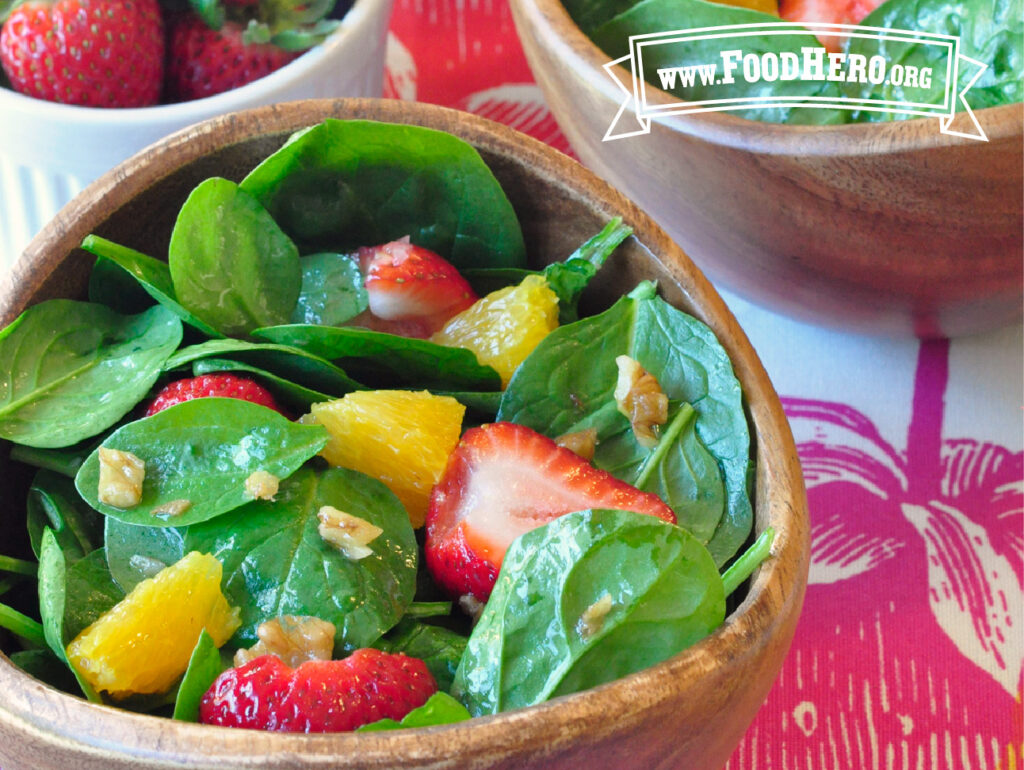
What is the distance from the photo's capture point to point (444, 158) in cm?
76

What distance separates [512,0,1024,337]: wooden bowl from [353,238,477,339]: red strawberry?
0.64 feet

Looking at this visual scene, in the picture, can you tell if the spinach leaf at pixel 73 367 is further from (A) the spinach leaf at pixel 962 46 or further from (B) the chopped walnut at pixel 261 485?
(A) the spinach leaf at pixel 962 46

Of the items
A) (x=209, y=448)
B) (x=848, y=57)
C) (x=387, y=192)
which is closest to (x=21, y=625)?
(x=209, y=448)

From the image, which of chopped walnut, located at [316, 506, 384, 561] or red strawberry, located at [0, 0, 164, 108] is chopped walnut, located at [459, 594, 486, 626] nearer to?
chopped walnut, located at [316, 506, 384, 561]

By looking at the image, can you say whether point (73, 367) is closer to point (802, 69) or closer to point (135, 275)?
point (135, 275)

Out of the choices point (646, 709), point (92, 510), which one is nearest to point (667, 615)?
point (646, 709)

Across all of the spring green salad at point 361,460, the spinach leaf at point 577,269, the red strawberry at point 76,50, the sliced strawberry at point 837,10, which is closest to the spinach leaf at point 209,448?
the spring green salad at point 361,460

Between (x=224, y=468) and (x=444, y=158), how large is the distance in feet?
0.87

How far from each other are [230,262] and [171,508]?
0.18m

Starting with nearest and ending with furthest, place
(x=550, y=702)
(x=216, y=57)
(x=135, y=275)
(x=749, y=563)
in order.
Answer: (x=550, y=702) < (x=749, y=563) < (x=135, y=275) < (x=216, y=57)

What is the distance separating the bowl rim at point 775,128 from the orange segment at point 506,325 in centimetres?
17

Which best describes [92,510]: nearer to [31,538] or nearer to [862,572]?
[31,538]

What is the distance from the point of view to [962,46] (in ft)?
2.86

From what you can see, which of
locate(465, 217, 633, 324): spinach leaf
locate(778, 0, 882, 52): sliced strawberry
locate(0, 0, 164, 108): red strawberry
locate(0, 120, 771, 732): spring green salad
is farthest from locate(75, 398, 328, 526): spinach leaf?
locate(778, 0, 882, 52): sliced strawberry
